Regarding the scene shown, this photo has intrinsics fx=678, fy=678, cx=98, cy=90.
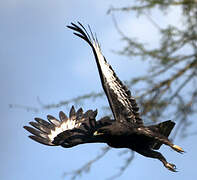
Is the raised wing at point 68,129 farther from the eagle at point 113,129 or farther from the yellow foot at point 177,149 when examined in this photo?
the yellow foot at point 177,149

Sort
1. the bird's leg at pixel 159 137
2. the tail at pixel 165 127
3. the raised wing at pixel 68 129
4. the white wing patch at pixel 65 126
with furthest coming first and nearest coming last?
the white wing patch at pixel 65 126 < the raised wing at pixel 68 129 < the tail at pixel 165 127 < the bird's leg at pixel 159 137

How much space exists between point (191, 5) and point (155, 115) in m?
1.58

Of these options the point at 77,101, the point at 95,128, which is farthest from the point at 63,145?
the point at 77,101

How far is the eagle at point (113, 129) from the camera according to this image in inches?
277

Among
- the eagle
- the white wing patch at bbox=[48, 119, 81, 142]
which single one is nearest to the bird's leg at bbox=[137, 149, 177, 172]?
the eagle

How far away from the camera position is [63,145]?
7715 mm

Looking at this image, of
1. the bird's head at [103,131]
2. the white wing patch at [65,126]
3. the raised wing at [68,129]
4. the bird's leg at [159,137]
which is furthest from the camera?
the white wing patch at [65,126]

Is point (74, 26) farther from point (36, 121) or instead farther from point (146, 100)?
point (146, 100)

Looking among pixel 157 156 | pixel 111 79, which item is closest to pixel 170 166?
pixel 157 156

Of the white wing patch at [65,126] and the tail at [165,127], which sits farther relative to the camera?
the white wing patch at [65,126]

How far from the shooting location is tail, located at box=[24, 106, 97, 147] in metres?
7.64

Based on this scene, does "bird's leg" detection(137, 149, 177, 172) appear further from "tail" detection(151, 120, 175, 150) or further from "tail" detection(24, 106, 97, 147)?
"tail" detection(24, 106, 97, 147)

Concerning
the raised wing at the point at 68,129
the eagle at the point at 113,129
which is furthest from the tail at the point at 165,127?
the raised wing at the point at 68,129

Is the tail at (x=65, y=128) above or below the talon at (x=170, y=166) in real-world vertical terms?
above
